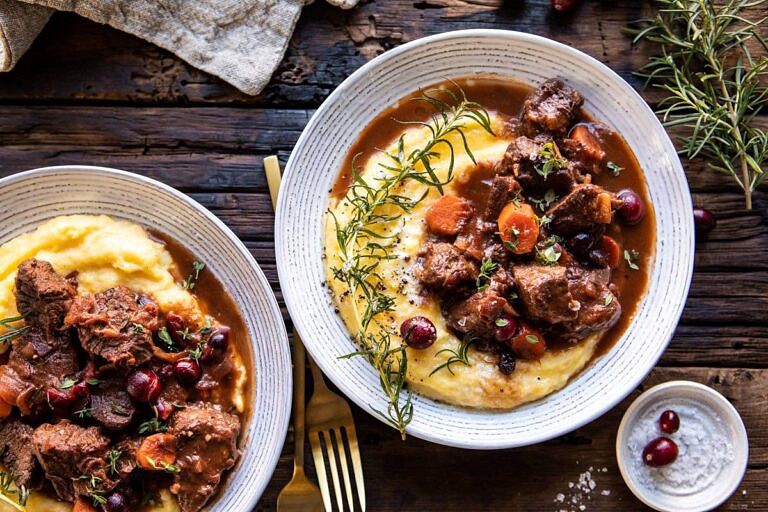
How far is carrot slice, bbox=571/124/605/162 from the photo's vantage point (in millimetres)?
4824

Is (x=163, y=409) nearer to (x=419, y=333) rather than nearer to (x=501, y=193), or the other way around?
(x=419, y=333)

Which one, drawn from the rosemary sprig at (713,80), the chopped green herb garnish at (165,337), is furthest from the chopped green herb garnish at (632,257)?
the chopped green herb garnish at (165,337)

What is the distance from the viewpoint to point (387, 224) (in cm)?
477

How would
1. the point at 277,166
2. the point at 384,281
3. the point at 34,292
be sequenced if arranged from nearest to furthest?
the point at 34,292 < the point at 384,281 < the point at 277,166

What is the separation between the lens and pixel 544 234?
15.6 ft

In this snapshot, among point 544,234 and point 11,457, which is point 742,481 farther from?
point 11,457

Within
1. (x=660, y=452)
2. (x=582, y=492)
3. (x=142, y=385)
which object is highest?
(x=142, y=385)

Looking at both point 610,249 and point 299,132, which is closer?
point 610,249

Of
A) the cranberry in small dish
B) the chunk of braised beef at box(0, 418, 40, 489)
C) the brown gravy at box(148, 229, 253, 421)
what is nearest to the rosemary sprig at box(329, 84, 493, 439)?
the cranberry in small dish

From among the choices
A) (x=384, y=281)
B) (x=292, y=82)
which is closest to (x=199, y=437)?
(x=384, y=281)

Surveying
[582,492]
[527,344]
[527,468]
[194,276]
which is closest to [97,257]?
[194,276]

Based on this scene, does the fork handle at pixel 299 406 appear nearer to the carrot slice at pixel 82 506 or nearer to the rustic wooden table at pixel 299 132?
the rustic wooden table at pixel 299 132

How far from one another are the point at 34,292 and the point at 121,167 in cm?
122

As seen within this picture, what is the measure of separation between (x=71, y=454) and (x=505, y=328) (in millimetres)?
2935
